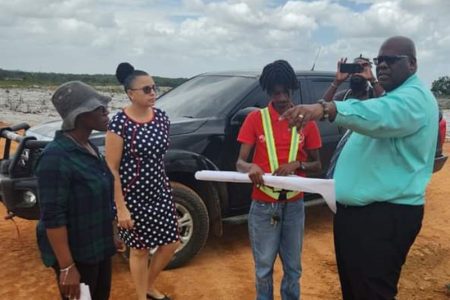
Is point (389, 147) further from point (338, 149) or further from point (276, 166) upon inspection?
point (276, 166)

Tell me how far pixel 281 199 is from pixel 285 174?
0.18 metres

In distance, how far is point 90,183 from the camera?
244cm

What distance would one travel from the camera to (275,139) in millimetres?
3096

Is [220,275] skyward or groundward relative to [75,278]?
groundward

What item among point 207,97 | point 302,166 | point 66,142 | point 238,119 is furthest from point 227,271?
point 66,142

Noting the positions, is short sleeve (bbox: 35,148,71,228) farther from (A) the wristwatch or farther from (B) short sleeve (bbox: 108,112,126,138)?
(A) the wristwatch

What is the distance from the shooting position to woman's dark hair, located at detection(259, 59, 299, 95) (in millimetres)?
3014

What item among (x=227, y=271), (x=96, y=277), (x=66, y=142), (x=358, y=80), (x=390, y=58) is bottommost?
(x=227, y=271)

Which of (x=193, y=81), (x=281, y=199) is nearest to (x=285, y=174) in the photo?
(x=281, y=199)

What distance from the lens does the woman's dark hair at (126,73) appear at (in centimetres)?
349

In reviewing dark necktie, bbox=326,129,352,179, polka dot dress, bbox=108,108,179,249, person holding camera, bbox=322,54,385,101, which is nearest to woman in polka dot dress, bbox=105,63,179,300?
polka dot dress, bbox=108,108,179,249

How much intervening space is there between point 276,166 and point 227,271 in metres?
1.84

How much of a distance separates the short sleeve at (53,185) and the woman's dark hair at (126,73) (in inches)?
48.2

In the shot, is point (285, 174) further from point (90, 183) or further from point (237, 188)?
point (237, 188)
